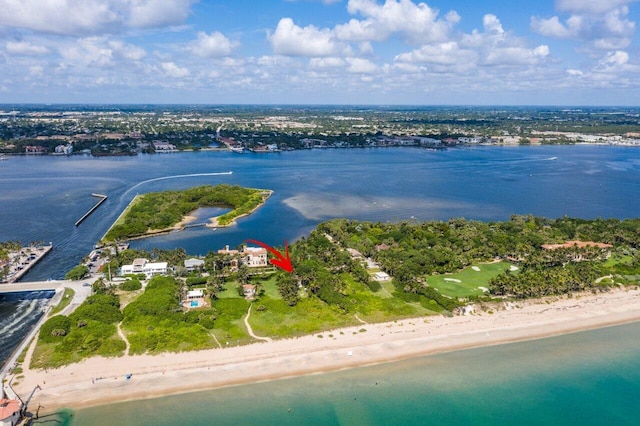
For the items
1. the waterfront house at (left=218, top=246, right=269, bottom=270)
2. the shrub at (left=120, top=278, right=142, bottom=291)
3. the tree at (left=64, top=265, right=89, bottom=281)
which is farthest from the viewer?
the waterfront house at (left=218, top=246, right=269, bottom=270)

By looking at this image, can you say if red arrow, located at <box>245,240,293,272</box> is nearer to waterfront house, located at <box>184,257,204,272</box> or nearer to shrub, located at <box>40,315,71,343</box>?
waterfront house, located at <box>184,257,204,272</box>

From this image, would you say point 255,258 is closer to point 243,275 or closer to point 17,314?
point 243,275

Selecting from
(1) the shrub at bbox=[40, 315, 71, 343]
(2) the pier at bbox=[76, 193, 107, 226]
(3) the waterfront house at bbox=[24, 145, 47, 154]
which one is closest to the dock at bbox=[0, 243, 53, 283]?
(2) the pier at bbox=[76, 193, 107, 226]

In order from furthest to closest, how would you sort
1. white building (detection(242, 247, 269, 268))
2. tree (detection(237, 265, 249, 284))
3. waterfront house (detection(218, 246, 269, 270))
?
white building (detection(242, 247, 269, 268)) → waterfront house (detection(218, 246, 269, 270)) → tree (detection(237, 265, 249, 284))

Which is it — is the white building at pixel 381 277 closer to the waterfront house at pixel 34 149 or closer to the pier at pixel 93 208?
the pier at pixel 93 208

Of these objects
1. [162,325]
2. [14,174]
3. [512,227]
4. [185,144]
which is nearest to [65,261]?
[162,325]

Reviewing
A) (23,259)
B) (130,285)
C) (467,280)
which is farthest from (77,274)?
(467,280)
